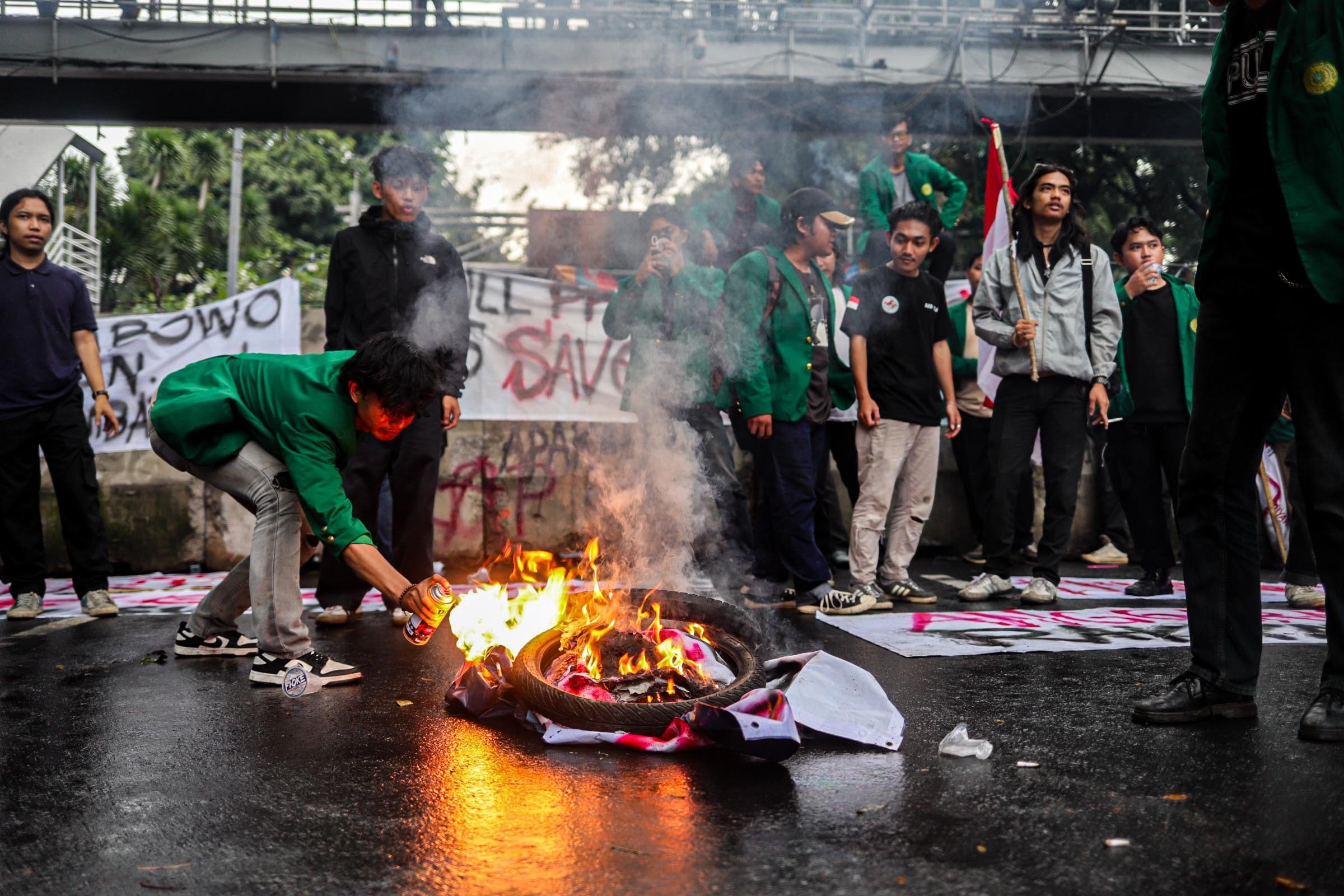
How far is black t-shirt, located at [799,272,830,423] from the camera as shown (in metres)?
6.51

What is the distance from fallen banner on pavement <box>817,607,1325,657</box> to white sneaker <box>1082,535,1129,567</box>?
8.29ft

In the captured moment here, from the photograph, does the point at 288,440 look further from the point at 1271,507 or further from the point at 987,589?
the point at 1271,507

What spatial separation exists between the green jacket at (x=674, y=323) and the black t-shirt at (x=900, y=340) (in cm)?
A: 98

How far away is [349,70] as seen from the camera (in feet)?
34.9

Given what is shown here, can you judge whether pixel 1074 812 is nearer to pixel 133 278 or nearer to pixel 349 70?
pixel 349 70

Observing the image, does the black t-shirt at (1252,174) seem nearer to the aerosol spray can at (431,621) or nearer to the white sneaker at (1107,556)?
the aerosol spray can at (431,621)

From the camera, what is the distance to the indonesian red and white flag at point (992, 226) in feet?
24.8

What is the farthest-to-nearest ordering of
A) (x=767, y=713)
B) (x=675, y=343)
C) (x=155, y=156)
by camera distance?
(x=155, y=156) < (x=675, y=343) < (x=767, y=713)

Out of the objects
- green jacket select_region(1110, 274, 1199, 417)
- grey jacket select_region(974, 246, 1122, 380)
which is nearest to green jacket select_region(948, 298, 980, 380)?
green jacket select_region(1110, 274, 1199, 417)

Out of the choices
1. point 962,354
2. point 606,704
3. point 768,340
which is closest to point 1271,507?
point 962,354

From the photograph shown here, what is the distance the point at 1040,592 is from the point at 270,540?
4.19m

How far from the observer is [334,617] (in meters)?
5.88

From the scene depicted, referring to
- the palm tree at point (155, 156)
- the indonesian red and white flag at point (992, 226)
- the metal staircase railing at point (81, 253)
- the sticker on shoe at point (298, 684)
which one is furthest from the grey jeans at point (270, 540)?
the palm tree at point (155, 156)

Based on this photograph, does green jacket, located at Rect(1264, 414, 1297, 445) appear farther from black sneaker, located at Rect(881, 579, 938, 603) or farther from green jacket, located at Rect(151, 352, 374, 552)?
green jacket, located at Rect(151, 352, 374, 552)
